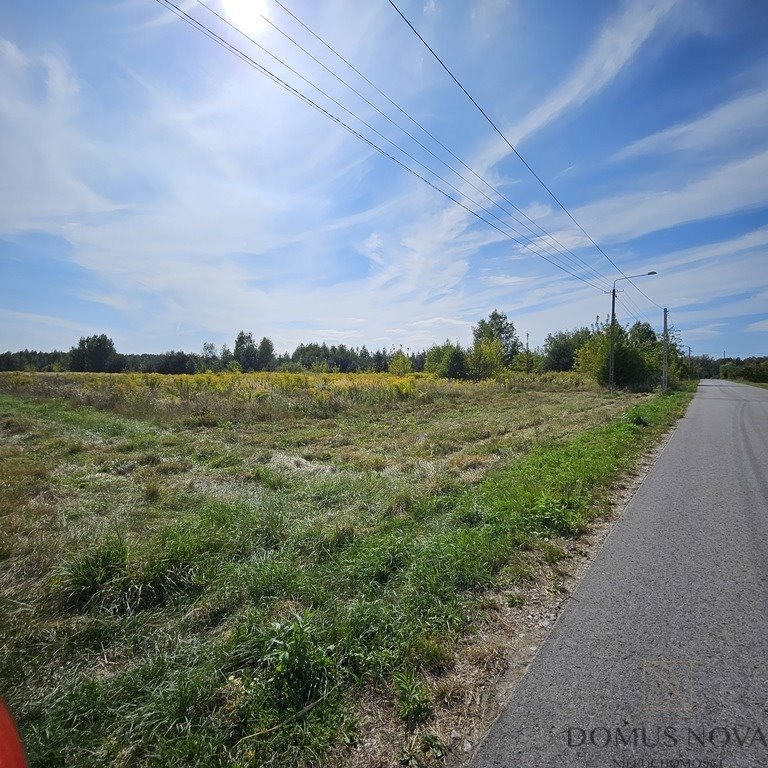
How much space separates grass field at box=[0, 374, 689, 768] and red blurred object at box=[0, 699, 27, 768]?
1.13 m

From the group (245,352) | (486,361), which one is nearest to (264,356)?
(245,352)

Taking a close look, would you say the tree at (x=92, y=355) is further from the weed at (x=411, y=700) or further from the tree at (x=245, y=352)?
the weed at (x=411, y=700)

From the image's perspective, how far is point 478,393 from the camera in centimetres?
3142

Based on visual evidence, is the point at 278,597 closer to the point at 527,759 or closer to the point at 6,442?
the point at 527,759

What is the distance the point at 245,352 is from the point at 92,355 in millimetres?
33306

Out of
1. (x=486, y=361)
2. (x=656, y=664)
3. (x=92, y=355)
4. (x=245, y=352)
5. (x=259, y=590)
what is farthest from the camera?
(x=245, y=352)

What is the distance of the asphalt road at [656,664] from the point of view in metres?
2.09

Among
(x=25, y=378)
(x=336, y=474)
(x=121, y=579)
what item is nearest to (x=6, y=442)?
(x=336, y=474)

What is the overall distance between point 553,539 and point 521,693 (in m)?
2.56

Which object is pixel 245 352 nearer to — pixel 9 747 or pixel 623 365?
pixel 623 365

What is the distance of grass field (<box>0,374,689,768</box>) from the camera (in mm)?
2365

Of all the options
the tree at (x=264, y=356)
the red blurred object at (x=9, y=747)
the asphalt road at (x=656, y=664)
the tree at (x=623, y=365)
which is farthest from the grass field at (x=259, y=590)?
the tree at (x=264, y=356)

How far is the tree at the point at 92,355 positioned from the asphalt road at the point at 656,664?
110 m

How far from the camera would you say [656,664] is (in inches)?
105
